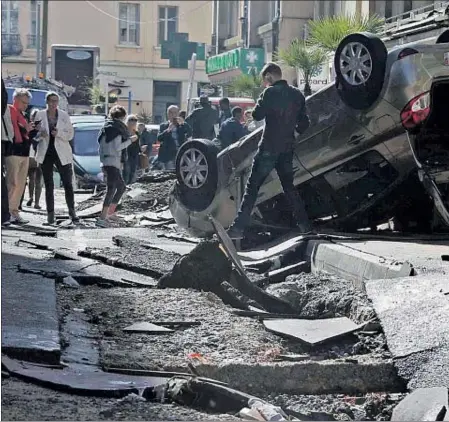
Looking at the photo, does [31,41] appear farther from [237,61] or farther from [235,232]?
[235,232]

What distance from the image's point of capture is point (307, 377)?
5.74m

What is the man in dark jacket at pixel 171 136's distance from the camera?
65.3 ft

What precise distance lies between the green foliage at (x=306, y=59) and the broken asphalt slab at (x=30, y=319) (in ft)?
14.4

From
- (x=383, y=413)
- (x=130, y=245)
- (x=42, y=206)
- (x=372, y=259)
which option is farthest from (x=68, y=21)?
(x=383, y=413)

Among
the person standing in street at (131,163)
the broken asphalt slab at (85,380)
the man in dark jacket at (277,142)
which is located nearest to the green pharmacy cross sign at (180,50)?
the person standing in street at (131,163)

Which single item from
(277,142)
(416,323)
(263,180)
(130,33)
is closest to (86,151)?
(263,180)

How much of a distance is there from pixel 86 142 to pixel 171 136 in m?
5.42

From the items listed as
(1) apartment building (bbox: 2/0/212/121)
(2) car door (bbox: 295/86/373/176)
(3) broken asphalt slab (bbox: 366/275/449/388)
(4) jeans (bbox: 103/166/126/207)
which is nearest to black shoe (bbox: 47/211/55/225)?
(4) jeans (bbox: 103/166/126/207)

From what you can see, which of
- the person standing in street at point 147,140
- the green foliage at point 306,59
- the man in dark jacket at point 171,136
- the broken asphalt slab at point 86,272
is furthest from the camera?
the person standing in street at point 147,140

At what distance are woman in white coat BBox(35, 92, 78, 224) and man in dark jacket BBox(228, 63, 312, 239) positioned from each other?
451 centimetres

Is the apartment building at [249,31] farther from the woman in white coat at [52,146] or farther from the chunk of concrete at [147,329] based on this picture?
the chunk of concrete at [147,329]

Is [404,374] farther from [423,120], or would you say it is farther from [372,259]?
[423,120]

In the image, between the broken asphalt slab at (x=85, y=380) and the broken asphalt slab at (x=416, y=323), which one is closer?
the broken asphalt slab at (x=85, y=380)

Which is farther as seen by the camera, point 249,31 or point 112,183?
point 249,31
